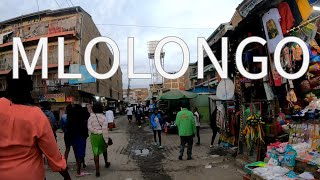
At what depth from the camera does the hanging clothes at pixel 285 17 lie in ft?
22.8

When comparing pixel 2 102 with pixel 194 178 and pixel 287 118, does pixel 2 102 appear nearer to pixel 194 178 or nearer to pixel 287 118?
pixel 194 178

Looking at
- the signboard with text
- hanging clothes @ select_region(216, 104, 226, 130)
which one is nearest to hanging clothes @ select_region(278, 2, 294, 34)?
hanging clothes @ select_region(216, 104, 226, 130)

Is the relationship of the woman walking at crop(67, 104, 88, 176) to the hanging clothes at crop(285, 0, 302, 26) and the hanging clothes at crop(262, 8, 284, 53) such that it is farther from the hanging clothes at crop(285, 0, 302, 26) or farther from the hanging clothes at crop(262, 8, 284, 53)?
the hanging clothes at crop(285, 0, 302, 26)

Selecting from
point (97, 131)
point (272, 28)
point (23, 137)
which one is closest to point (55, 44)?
point (97, 131)

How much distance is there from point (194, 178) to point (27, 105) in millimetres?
5468

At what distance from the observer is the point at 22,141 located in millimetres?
2582

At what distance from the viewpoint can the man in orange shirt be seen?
255cm

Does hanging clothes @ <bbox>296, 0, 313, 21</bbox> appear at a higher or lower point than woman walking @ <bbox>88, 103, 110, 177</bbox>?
higher

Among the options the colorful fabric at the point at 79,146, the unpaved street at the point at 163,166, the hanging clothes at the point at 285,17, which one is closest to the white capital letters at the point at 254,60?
the hanging clothes at the point at 285,17

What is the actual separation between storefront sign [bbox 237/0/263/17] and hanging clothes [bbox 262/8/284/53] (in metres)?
0.52

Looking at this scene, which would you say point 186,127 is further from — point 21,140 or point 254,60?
point 21,140

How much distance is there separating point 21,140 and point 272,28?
640cm

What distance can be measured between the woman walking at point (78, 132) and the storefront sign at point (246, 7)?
16.6 feet

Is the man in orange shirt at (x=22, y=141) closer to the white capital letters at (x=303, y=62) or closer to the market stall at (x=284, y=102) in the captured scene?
the market stall at (x=284, y=102)
